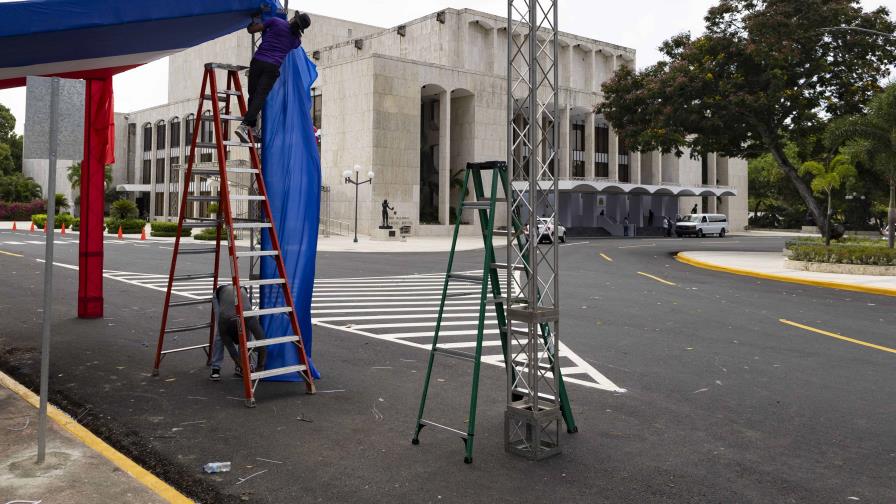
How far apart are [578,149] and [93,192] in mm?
57825

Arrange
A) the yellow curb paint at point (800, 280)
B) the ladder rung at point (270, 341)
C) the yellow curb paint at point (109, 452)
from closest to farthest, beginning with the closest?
the yellow curb paint at point (109, 452)
the ladder rung at point (270, 341)
the yellow curb paint at point (800, 280)

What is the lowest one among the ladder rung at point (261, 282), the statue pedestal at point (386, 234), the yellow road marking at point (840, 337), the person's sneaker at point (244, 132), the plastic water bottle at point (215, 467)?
the plastic water bottle at point (215, 467)

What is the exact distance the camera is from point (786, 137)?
31.4 m

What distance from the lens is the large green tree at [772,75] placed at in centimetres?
2819

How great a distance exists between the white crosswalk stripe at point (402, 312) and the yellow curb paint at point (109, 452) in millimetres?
Result: 2797

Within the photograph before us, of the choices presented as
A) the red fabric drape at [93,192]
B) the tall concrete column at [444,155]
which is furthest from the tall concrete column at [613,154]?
the red fabric drape at [93,192]

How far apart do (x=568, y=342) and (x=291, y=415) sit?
4.82 meters

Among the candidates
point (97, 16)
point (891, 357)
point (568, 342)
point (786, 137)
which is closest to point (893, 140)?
point (786, 137)

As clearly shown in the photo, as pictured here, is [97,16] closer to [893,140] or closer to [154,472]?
[154,472]

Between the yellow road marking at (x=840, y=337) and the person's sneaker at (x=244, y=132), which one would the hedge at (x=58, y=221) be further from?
the yellow road marking at (x=840, y=337)

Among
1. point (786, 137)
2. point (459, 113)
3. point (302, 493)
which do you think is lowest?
point (302, 493)

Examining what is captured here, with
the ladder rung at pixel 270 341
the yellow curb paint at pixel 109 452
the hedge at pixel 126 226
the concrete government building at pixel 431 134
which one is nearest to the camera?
the yellow curb paint at pixel 109 452

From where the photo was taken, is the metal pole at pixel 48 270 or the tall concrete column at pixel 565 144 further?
the tall concrete column at pixel 565 144

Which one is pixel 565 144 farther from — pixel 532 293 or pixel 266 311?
pixel 532 293
